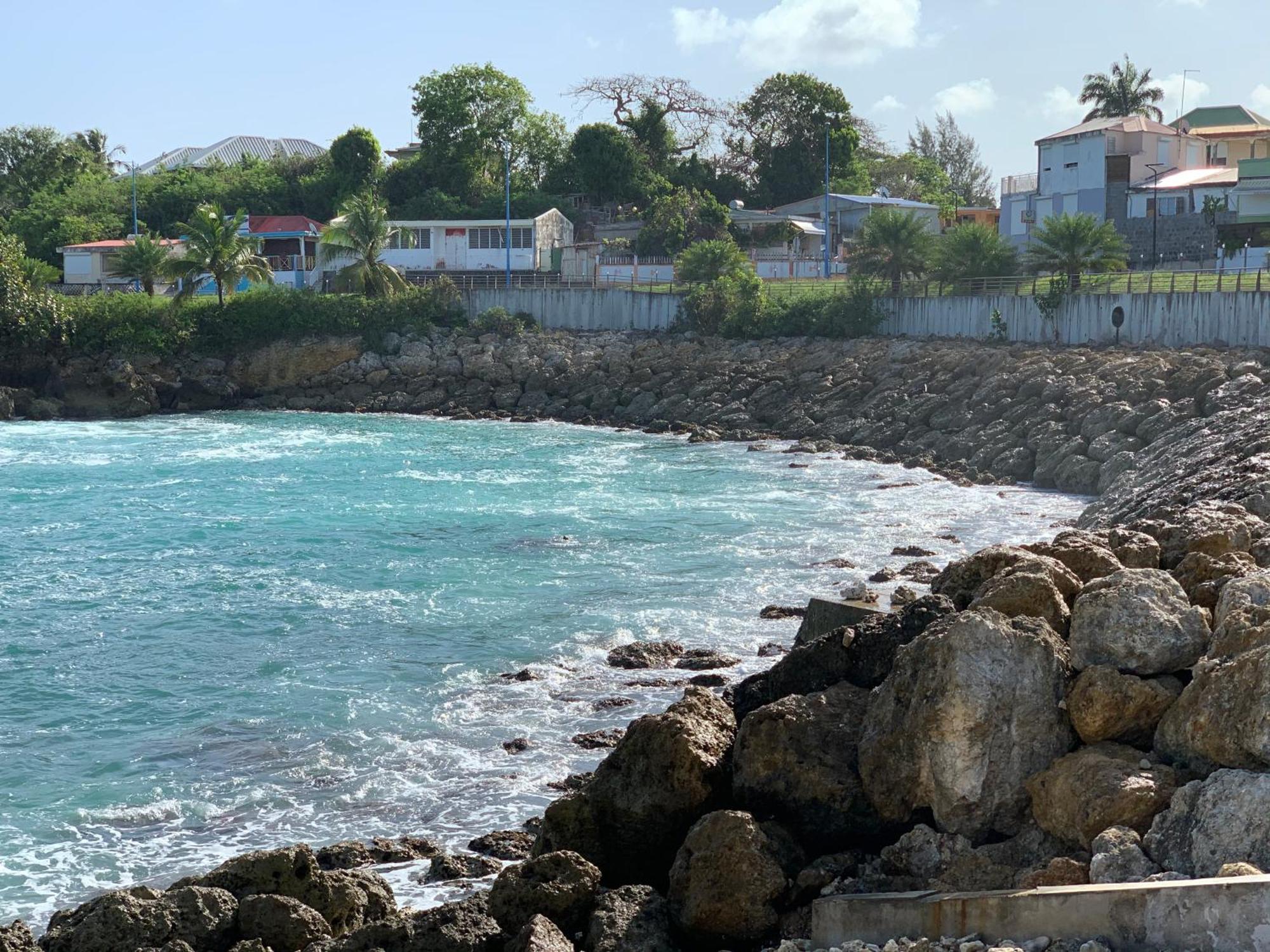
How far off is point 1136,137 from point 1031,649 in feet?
177

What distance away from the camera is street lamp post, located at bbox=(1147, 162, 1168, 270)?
54094 millimetres

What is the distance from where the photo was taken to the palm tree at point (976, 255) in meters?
46.2

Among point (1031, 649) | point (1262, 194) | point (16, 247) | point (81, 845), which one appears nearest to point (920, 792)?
point (1031, 649)

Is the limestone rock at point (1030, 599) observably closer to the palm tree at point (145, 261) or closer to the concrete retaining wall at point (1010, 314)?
the concrete retaining wall at point (1010, 314)

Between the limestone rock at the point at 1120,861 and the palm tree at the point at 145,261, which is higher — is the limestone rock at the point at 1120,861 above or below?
below

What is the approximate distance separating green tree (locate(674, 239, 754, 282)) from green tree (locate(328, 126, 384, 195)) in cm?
2439

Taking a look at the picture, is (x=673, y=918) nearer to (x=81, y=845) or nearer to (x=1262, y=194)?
(x=81, y=845)

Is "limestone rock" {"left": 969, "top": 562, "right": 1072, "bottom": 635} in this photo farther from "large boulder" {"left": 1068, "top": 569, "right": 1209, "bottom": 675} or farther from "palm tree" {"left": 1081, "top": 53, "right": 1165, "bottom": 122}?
"palm tree" {"left": 1081, "top": 53, "right": 1165, "bottom": 122}

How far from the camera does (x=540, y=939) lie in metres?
8.63

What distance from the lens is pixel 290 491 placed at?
3256 centimetres

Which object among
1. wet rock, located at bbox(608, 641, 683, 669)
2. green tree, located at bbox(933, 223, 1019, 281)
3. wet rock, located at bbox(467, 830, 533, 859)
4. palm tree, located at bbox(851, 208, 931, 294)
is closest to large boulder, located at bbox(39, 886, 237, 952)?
wet rock, located at bbox(467, 830, 533, 859)

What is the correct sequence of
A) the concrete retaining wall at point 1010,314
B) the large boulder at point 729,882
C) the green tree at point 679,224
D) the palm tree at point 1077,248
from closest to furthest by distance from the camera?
the large boulder at point 729,882, the concrete retaining wall at point 1010,314, the palm tree at point 1077,248, the green tree at point 679,224

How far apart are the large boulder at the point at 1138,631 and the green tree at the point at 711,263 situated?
42.6 meters

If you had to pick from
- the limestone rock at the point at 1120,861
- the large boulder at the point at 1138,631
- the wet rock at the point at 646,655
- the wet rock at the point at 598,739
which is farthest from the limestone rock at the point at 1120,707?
the wet rock at the point at 646,655
